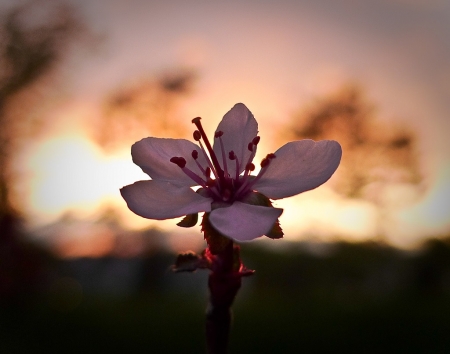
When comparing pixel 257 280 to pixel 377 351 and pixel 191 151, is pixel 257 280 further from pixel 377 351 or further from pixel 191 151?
pixel 191 151

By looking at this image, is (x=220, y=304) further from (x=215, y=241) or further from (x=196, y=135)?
(x=196, y=135)

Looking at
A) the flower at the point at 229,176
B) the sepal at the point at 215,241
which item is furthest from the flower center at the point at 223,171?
the sepal at the point at 215,241

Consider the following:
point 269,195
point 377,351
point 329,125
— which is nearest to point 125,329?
point 377,351

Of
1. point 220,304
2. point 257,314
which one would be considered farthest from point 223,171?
point 257,314

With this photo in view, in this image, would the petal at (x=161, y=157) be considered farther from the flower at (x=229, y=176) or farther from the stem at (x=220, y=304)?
the stem at (x=220, y=304)

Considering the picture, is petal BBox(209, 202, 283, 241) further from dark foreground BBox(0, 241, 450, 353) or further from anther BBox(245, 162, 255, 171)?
dark foreground BBox(0, 241, 450, 353)

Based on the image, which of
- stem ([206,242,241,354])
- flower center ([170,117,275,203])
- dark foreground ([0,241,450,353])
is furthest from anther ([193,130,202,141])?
dark foreground ([0,241,450,353])

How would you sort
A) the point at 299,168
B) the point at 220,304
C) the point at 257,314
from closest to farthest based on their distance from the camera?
the point at 220,304
the point at 299,168
the point at 257,314
